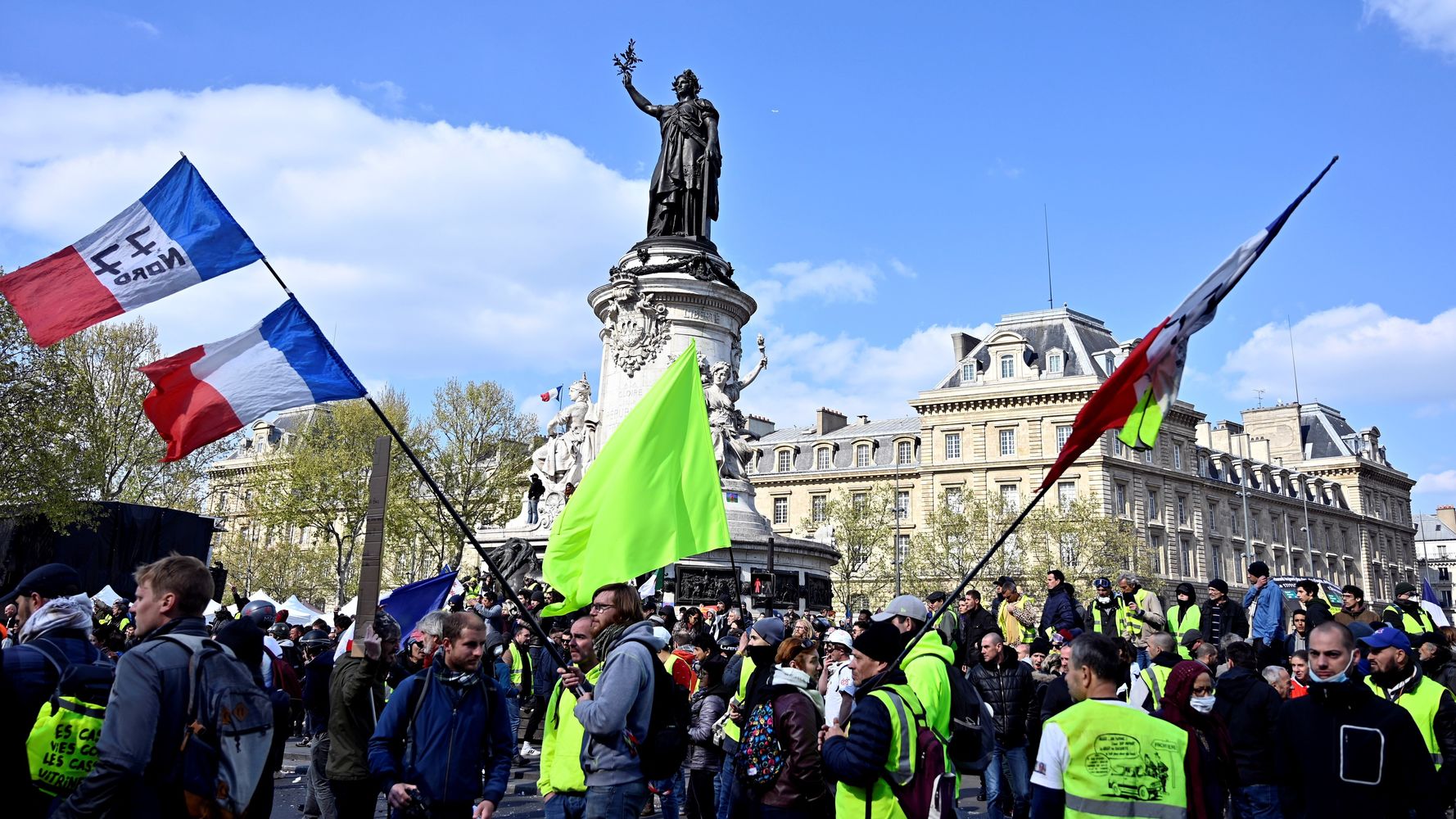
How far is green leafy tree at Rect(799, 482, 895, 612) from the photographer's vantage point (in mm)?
62294

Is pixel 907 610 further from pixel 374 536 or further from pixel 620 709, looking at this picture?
pixel 374 536

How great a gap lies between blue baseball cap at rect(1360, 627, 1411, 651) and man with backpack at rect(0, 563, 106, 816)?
6726 mm

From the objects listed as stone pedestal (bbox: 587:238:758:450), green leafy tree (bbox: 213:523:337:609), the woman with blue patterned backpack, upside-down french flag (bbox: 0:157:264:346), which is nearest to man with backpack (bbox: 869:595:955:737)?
the woman with blue patterned backpack

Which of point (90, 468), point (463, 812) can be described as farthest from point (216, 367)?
point (90, 468)

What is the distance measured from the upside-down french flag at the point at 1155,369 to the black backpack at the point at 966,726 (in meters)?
1.17

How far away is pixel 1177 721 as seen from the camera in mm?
6855

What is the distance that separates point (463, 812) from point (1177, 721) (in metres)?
4.11

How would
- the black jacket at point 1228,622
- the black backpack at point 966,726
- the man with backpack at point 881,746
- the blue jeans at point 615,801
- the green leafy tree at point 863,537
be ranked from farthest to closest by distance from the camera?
1. the green leafy tree at point 863,537
2. the black jacket at point 1228,622
3. the black backpack at point 966,726
4. the blue jeans at point 615,801
5. the man with backpack at point 881,746

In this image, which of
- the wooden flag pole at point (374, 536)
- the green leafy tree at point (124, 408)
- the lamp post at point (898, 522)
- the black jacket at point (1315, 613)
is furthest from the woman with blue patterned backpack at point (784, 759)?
the lamp post at point (898, 522)

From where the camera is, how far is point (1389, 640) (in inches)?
273

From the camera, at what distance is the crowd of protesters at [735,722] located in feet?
14.4

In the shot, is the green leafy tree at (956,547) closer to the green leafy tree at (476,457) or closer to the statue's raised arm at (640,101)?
the green leafy tree at (476,457)

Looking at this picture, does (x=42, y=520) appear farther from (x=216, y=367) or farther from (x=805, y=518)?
(x=805, y=518)

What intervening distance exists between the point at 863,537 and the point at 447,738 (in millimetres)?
57349
